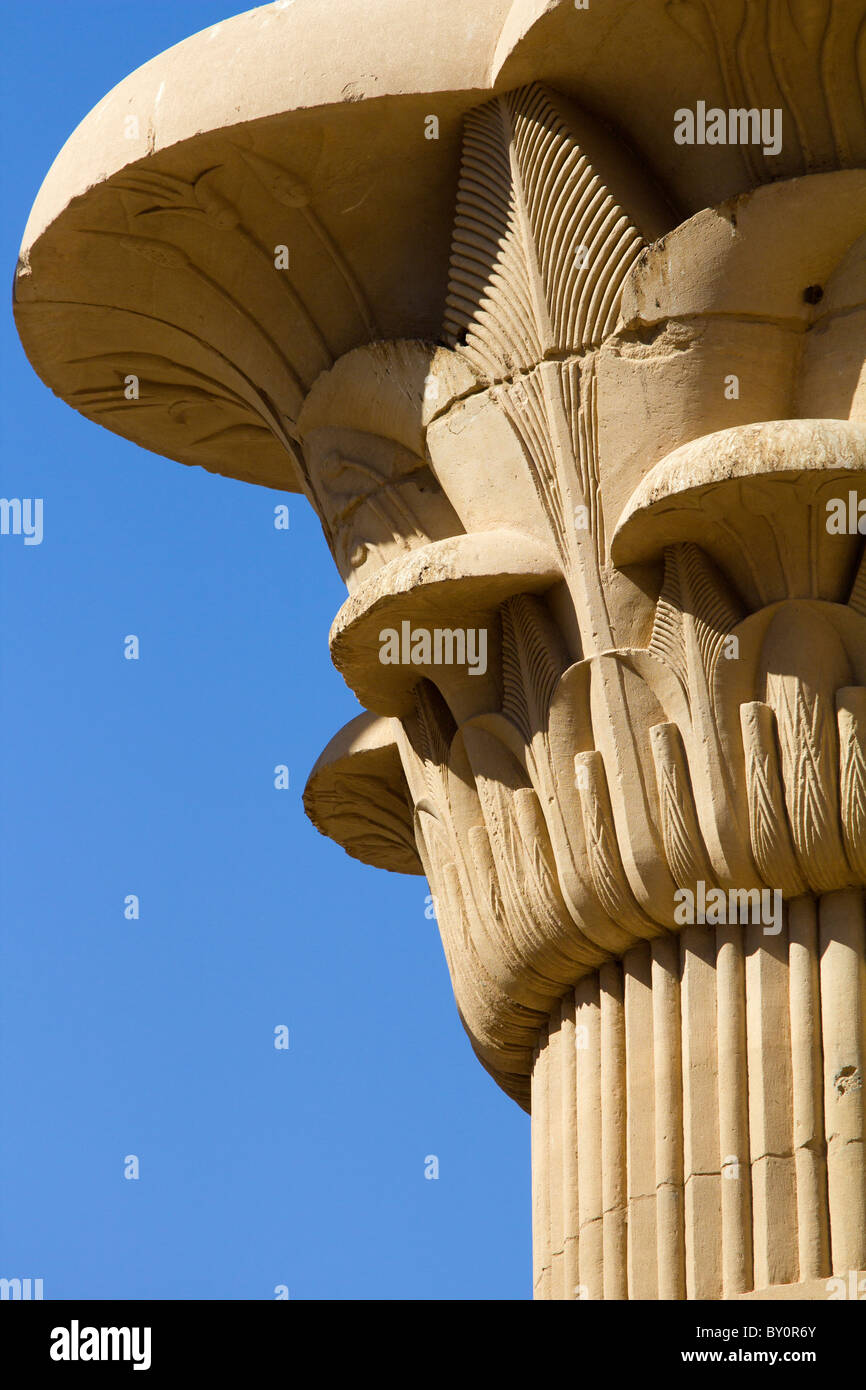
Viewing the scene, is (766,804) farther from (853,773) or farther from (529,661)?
(529,661)

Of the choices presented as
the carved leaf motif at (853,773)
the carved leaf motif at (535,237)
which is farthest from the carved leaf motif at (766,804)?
the carved leaf motif at (535,237)

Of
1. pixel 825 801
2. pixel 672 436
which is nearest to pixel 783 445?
pixel 672 436

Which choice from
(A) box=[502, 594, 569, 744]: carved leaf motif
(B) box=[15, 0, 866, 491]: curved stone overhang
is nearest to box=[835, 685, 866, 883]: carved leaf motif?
(A) box=[502, 594, 569, 744]: carved leaf motif

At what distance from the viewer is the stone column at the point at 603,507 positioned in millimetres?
9320

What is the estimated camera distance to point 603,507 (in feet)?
32.5

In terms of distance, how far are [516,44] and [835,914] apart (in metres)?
3.54

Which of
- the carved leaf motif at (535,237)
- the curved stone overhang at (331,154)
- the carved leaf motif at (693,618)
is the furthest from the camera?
the carved leaf motif at (535,237)

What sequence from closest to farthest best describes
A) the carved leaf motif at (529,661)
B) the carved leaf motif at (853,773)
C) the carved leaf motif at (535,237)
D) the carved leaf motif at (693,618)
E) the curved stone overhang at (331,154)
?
1. the carved leaf motif at (853,773)
2. the carved leaf motif at (693,618)
3. the curved stone overhang at (331,154)
4. the carved leaf motif at (535,237)
5. the carved leaf motif at (529,661)

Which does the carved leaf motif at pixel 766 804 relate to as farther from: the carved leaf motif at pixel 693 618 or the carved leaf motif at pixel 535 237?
the carved leaf motif at pixel 535 237

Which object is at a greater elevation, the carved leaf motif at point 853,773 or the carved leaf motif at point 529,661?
the carved leaf motif at point 529,661

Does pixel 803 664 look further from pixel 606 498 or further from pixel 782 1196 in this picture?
pixel 782 1196

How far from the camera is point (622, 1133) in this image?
9.70m

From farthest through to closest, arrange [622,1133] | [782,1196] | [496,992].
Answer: [496,992], [622,1133], [782,1196]

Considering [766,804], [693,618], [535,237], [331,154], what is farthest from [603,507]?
[331,154]
